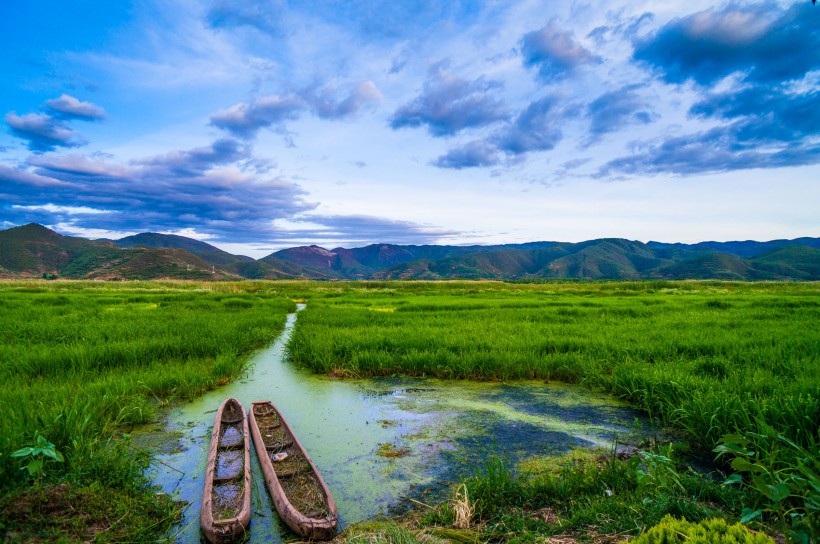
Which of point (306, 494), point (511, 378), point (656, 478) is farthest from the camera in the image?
point (511, 378)

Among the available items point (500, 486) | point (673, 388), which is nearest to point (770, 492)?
point (500, 486)

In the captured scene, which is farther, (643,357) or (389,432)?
(643,357)

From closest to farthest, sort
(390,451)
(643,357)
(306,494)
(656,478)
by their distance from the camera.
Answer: (656,478) → (306,494) → (390,451) → (643,357)

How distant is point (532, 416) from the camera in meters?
6.21

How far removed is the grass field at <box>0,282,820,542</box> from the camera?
3.32 m

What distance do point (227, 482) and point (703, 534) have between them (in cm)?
410

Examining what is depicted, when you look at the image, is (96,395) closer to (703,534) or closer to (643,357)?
(703,534)

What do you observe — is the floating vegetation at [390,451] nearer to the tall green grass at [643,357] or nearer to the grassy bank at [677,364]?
the grassy bank at [677,364]

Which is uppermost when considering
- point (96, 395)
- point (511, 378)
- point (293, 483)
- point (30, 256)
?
point (30, 256)

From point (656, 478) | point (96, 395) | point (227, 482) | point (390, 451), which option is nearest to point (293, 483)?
point (227, 482)

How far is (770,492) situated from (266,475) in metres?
4.08

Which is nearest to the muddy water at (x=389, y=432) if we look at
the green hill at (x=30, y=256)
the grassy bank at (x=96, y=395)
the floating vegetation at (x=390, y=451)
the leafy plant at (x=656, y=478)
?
the floating vegetation at (x=390, y=451)

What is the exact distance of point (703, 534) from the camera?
7.27 feet

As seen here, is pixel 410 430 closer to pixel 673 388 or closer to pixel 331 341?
pixel 673 388
